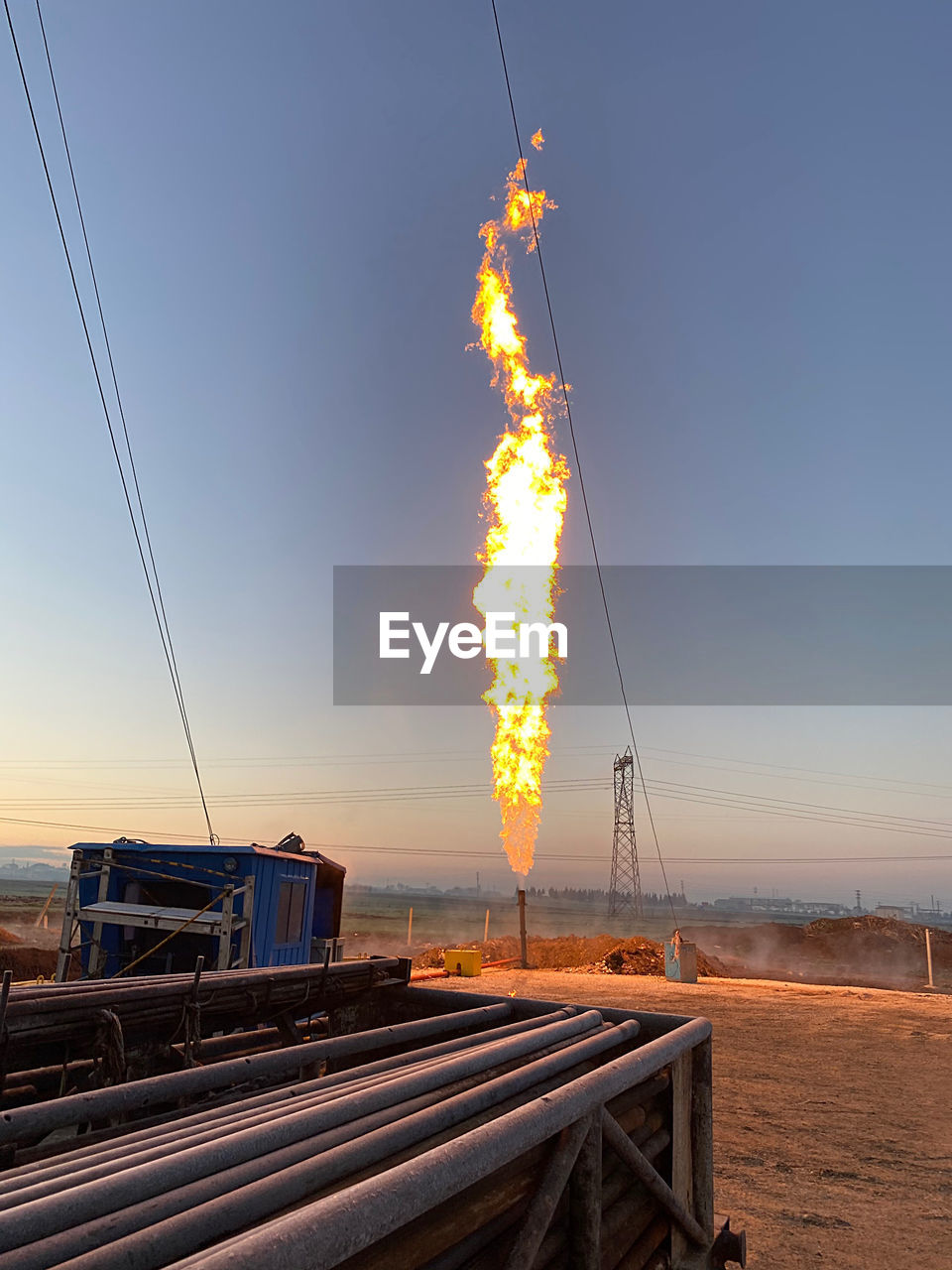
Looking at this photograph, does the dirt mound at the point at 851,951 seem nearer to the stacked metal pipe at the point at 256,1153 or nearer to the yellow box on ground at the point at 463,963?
the yellow box on ground at the point at 463,963

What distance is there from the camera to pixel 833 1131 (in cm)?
1001

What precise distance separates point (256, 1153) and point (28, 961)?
31122 mm

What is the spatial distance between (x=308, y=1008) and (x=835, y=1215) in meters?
5.58

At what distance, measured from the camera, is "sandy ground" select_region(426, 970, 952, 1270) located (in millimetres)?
6879

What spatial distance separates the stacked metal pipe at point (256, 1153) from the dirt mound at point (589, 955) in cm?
2604

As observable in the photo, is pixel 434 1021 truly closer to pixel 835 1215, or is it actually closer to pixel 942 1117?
pixel 835 1215

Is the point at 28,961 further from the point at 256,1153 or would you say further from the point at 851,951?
the point at 851,951

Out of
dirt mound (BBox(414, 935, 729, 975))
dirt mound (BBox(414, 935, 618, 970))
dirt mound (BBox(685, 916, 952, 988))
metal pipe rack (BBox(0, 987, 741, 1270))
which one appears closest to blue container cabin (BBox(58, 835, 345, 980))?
metal pipe rack (BBox(0, 987, 741, 1270))

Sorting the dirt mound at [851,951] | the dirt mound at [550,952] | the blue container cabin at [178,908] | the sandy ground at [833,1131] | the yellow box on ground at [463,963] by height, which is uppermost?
the blue container cabin at [178,908]

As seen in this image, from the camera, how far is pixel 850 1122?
410 inches

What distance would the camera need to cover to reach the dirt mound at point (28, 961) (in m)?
26.7

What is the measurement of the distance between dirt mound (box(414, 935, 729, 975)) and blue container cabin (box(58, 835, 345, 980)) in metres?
16.4

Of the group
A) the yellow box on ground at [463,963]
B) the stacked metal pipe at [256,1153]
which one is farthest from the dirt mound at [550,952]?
the stacked metal pipe at [256,1153]

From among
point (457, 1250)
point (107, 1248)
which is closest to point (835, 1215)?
point (457, 1250)
